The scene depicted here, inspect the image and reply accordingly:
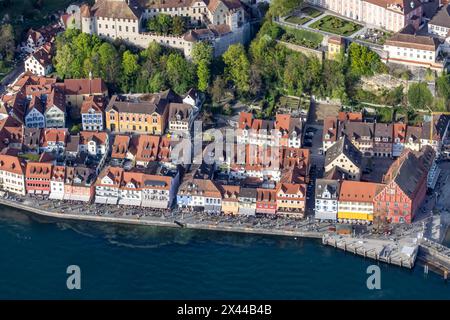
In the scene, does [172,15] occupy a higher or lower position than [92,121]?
higher

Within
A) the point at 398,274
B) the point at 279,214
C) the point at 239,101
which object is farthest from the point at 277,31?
the point at 398,274

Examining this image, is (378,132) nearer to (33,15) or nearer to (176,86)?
(176,86)

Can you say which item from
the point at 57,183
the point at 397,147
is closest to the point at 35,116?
the point at 57,183

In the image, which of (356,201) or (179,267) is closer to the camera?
(179,267)

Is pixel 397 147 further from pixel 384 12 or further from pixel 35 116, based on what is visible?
pixel 35 116

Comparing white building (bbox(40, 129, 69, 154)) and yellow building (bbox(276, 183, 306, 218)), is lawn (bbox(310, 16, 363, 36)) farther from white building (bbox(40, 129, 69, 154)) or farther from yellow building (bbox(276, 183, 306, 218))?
white building (bbox(40, 129, 69, 154))

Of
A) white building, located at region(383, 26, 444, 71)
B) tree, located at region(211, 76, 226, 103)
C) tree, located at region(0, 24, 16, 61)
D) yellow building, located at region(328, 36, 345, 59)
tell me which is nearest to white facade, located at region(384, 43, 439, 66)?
white building, located at region(383, 26, 444, 71)
